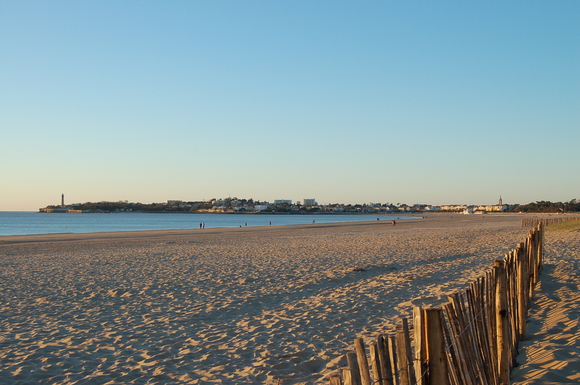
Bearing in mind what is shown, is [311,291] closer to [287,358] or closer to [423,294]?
[423,294]

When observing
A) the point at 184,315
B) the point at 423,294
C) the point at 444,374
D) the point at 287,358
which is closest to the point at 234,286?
the point at 184,315

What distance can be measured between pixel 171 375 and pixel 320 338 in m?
2.11

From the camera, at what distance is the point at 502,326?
4.39m

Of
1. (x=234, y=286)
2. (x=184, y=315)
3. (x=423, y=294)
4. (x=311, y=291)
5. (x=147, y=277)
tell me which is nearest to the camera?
(x=184, y=315)

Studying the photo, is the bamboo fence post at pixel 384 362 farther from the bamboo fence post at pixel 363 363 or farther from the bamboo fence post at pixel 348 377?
the bamboo fence post at pixel 348 377

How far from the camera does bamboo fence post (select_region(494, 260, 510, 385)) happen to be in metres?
4.24

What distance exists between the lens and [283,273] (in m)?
12.6

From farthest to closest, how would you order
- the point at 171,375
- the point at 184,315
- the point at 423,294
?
the point at 423,294
the point at 184,315
the point at 171,375

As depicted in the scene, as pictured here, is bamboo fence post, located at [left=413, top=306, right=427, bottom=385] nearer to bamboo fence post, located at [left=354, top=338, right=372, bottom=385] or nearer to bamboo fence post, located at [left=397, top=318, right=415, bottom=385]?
bamboo fence post, located at [left=397, top=318, right=415, bottom=385]

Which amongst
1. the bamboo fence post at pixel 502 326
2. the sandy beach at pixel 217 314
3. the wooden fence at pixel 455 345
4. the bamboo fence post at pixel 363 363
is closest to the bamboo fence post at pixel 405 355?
the wooden fence at pixel 455 345

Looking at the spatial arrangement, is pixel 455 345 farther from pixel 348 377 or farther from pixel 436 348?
pixel 348 377

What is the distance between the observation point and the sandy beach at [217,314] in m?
5.43

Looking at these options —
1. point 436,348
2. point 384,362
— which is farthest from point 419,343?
point 384,362

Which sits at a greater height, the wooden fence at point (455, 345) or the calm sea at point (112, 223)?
the wooden fence at point (455, 345)
